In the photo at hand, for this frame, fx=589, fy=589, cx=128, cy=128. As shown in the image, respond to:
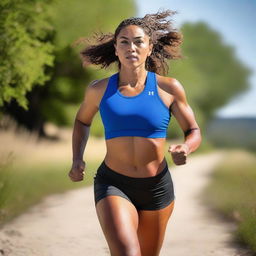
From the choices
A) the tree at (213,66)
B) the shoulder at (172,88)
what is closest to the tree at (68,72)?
the shoulder at (172,88)

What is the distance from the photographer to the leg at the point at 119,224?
3656 millimetres

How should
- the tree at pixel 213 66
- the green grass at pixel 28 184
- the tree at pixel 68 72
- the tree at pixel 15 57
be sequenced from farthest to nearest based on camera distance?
the tree at pixel 213 66 → the tree at pixel 68 72 → the tree at pixel 15 57 → the green grass at pixel 28 184

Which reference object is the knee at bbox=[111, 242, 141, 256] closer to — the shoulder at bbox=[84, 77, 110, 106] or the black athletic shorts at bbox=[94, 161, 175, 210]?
the black athletic shorts at bbox=[94, 161, 175, 210]

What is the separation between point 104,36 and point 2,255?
284 cm

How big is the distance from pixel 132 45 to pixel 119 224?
124 cm

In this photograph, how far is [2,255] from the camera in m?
6.23

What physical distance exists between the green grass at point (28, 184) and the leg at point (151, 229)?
395 cm

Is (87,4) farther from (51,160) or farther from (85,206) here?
(85,206)

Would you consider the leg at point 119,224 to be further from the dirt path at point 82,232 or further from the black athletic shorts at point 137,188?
the dirt path at point 82,232

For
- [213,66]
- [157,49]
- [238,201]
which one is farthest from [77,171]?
[213,66]

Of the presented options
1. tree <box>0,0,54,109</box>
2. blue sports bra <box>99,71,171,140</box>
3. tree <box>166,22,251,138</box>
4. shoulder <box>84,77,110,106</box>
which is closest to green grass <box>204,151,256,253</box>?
blue sports bra <box>99,71,171,140</box>

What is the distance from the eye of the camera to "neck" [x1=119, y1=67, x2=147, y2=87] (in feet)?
13.7

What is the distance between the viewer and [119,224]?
12.2 feet

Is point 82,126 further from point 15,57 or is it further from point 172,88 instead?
point 15,57
